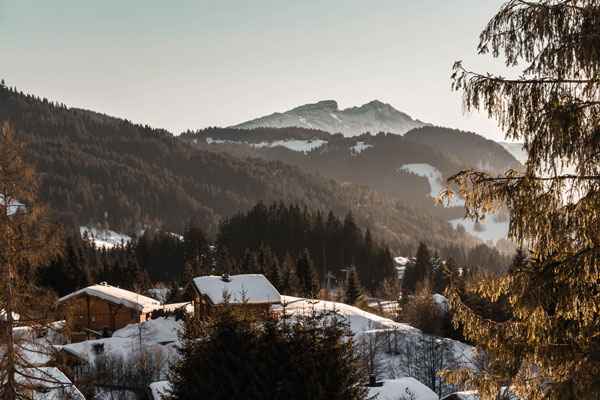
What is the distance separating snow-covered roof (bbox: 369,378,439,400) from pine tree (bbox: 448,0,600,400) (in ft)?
60.1

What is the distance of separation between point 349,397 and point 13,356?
8078 millimetres

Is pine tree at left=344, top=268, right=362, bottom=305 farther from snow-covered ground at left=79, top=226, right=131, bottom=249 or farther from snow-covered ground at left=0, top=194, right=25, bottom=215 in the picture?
snow-covered ground at left=79, top=226, right=131, bottom=249

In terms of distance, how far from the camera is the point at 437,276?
95.5 m

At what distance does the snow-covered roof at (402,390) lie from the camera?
25.3 m

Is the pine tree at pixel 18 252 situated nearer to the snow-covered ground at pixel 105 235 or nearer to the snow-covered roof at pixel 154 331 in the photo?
the snow-covered roof at pixel 154 331

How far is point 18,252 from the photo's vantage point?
13992 millimetres

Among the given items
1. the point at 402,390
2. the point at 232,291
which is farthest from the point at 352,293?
the point at 402,390

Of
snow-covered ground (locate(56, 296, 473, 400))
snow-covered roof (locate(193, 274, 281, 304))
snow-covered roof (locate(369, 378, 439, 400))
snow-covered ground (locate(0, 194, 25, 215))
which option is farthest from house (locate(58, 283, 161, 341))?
snow-covered ground (locate(0, 194, 25, 215))

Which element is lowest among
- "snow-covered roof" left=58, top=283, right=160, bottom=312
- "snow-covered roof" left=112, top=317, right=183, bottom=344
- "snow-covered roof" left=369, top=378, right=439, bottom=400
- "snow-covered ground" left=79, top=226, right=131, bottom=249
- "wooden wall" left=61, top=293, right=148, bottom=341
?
"snow-covered roof" left=369, top=378, right=439, bottom=400

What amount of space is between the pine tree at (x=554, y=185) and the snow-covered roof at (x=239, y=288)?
39.9 meters

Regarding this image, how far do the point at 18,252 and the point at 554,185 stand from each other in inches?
482

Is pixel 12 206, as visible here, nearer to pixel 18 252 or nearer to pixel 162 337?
pixel 18 252

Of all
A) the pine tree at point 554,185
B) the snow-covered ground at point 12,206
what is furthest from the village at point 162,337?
the pine tree at point 554,185

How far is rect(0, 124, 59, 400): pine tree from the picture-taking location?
1376 centimetres
